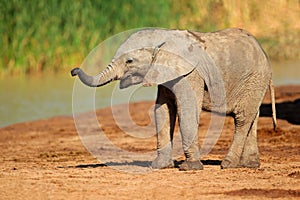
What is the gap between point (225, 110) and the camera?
11.3m

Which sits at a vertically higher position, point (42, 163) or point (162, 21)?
point (162, 21)

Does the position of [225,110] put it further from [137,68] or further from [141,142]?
[141,142]

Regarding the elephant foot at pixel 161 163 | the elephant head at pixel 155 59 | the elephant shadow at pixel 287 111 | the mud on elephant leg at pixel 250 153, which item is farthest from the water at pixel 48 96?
the elephant head at pixel 155 59

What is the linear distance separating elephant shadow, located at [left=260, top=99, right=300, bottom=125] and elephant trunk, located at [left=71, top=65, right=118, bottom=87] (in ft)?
19.7

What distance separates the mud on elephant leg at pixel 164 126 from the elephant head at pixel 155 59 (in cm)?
33

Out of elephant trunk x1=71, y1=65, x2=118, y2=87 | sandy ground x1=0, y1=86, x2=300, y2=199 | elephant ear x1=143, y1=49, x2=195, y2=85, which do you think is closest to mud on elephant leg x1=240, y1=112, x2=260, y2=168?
sandy ground x1=0, y1=86, x2=300, y2=199

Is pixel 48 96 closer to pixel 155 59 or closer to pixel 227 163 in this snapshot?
pixel 227 163

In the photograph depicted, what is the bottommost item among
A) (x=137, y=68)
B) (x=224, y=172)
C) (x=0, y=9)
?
(x=224, y=172)

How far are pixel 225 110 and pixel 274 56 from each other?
55.1ft

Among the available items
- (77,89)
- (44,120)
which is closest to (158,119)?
(44,120)

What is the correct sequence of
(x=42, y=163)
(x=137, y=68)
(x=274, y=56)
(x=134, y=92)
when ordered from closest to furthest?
1. (x=137, y=68)
2. (x=42, y=163)
3. (x=134, y=92)
4. (x=274, y=56)

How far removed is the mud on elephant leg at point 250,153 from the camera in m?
11.4

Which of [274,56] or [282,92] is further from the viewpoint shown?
[274,56]

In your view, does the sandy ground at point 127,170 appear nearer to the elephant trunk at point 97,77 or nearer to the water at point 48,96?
the elephant trunk at point 97,77
